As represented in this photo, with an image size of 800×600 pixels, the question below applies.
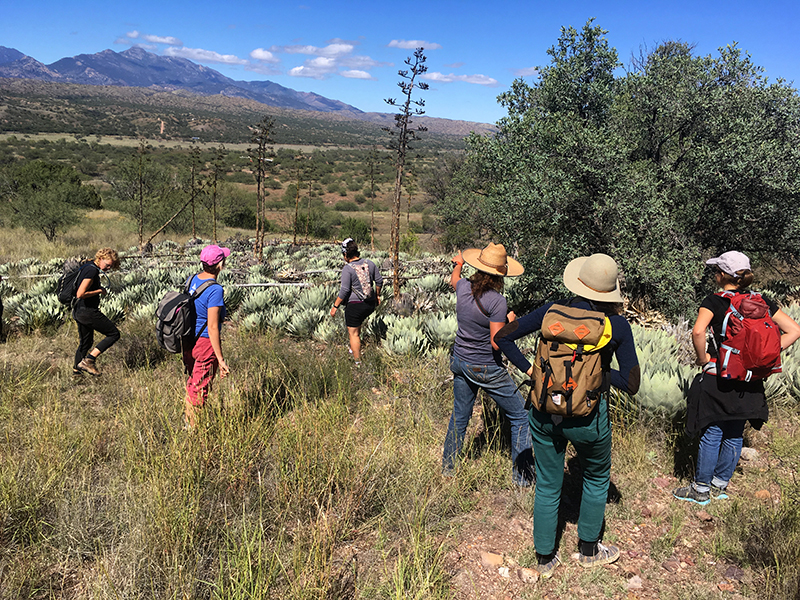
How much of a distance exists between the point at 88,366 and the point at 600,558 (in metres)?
5.31

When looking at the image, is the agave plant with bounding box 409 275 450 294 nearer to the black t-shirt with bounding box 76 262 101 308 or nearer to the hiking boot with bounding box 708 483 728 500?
the black t-shirt with bounding box 76 262 101 308

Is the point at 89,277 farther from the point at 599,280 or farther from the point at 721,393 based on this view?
the point at 721,393

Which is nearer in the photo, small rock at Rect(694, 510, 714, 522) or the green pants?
the green pants

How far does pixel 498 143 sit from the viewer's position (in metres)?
9.52

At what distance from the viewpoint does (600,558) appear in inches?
100

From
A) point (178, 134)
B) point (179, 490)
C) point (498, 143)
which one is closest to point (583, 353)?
point (179, 490)

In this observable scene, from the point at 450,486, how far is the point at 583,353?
4.80 ft

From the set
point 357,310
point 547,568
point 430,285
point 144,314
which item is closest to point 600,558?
point 547,568

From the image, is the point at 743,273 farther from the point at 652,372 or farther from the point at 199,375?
the point at 199,375

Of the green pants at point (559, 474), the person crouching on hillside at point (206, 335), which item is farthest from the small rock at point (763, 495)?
the person crouching on hillside at point (206, 335)

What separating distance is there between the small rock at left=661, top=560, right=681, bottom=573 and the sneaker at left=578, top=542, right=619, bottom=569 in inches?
9.7

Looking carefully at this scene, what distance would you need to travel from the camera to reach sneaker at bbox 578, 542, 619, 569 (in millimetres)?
2533

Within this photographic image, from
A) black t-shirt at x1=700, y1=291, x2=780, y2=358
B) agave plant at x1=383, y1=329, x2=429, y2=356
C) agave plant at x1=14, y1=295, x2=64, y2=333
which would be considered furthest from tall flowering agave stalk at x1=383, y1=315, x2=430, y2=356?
agave plant at x1=14, y1=295, x2=64, y2=333

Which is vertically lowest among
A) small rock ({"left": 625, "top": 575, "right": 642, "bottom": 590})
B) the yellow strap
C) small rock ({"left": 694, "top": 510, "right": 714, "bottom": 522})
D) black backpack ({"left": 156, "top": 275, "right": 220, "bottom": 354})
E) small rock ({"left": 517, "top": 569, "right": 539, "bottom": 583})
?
small rock ({"left": 517, "top": 569, "right": 539, "bottom": 583})
